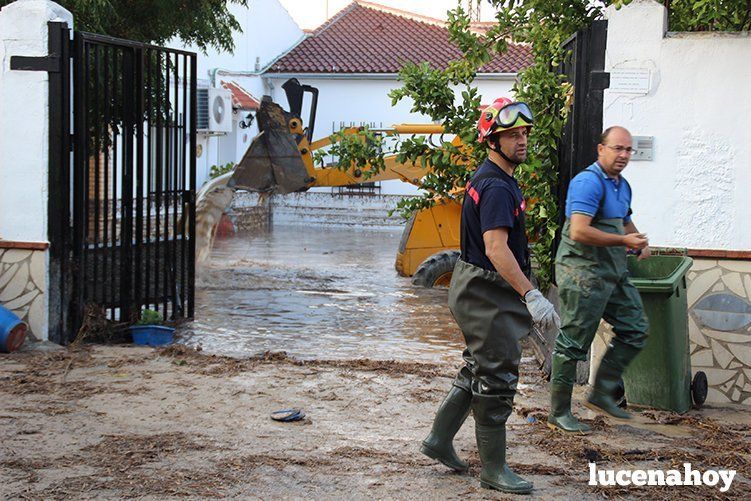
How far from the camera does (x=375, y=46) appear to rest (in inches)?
1331

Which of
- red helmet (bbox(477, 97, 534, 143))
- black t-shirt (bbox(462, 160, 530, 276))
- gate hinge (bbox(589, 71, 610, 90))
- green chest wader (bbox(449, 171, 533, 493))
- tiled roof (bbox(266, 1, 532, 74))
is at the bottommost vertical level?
green chest wader (bbox(449, 171, 533, 493))

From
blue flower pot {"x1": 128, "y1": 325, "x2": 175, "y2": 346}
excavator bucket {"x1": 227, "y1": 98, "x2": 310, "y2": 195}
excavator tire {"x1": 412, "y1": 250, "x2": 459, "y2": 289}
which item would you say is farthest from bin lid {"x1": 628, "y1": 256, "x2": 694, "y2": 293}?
excavator bucket {"x1": 227, "y1": 98, "x2": 310, "y2": 195}

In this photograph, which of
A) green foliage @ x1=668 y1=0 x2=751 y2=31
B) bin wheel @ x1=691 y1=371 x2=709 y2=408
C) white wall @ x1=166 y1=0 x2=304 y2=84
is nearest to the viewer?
bin wheel @ x1=691 y1=371 x2=709 y2=408

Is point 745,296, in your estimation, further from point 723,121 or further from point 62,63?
point 62,63

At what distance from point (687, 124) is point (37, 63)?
512cm

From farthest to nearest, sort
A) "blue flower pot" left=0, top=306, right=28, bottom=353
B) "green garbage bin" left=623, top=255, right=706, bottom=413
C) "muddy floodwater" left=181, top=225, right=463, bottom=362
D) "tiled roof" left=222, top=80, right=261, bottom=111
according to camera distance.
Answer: "tiled roof" left=222, top=80, right=261, bottom=111
"muddy floodwater" left=181, top=225, right=463, bottom=362
"blue flower pot" left=0, top=306, right=28, bottom=353
"green garbage bin" left=623, top=255, right=706, bottom=413

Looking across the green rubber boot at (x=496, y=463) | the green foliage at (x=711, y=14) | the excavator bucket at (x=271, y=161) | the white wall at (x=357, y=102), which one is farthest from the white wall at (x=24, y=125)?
the white wall at (x=357, y=102)

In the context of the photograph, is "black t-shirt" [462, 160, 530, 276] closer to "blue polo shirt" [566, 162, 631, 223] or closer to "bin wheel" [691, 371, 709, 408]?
"blue polo shirt" [566, 162, 631, 223]

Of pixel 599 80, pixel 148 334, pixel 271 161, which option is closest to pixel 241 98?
pixel 271 161

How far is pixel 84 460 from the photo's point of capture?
214 inches

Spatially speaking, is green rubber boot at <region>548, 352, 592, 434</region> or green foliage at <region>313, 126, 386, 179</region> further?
green foliage at <region>313, 126, 386, 179</region>

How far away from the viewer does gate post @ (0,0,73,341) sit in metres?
8.50

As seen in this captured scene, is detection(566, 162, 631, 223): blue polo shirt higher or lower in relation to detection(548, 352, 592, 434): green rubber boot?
higher

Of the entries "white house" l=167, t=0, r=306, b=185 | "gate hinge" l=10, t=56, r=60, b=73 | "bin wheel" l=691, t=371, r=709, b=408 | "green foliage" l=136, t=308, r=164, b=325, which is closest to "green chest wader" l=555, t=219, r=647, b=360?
"bin wheel" l=691, t=371, r=709, b=408
